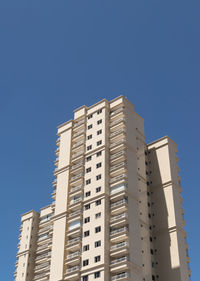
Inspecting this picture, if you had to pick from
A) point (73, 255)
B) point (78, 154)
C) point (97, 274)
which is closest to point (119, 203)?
point (73, 255)

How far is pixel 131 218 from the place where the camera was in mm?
66062

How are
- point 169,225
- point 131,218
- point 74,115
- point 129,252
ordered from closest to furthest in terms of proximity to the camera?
point 129,252, point 131,218, point 169,225, point 74,115

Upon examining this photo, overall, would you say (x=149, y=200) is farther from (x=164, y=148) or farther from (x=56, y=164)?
(x=56, y=164)

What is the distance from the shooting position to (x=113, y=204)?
67750 mm

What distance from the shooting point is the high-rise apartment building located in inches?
2493

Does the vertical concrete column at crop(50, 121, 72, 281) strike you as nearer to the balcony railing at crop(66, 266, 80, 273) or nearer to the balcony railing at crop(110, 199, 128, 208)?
the balcony railing at crop(66, 266, 80, 273)

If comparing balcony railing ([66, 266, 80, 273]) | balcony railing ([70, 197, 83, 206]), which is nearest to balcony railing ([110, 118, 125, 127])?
balcony railing ([70, 197, 83, 206])

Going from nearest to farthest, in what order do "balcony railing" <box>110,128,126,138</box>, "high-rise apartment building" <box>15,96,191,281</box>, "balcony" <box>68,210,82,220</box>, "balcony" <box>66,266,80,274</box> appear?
"high-rise apartment building" <box>15,96,191,281</box> → "balcony" <box>66,266,80,274</box> → "balcony" <box>68,210,82,220</box> → "balcony railing" <box>110,128,126,138</box>

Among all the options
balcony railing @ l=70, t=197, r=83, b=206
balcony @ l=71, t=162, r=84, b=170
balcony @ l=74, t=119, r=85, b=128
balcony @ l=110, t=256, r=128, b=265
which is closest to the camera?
balcony @ l=110, t=256, r=128, b=265

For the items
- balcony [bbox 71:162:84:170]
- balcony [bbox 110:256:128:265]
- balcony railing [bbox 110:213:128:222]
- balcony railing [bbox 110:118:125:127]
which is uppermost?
balcony railing [bbox 110:118:125:127]

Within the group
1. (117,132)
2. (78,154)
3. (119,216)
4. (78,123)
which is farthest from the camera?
(78,123)

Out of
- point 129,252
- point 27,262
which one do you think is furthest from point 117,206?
point 27,262

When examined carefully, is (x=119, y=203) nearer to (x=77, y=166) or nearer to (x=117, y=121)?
(x=77, y=166)

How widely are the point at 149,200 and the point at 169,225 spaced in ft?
20.9
